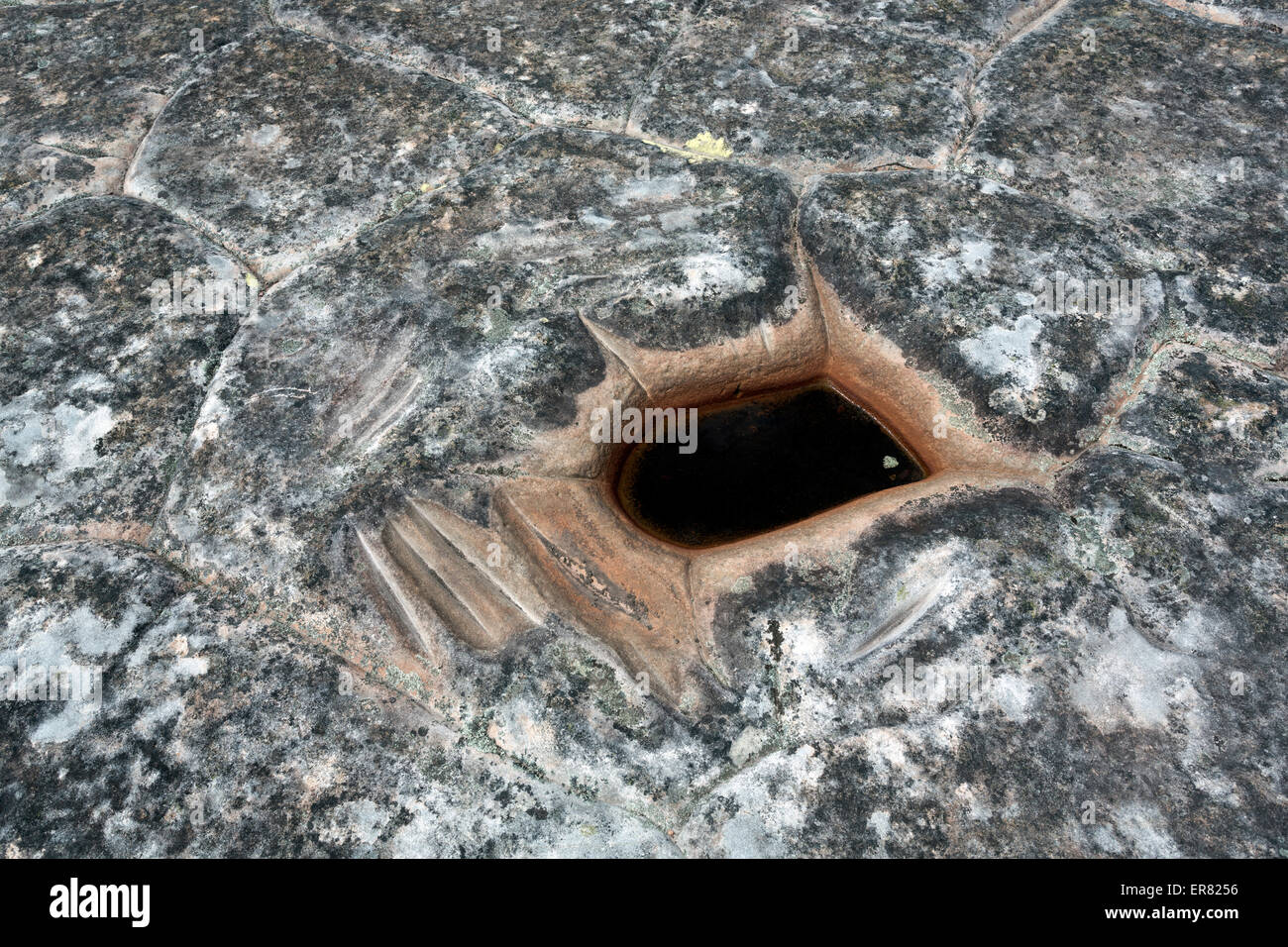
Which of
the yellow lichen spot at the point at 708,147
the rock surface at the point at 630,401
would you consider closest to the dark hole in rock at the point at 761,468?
the rock surface at the point at 630,401

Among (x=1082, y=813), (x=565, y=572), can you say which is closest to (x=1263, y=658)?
(x=1082, y=813)

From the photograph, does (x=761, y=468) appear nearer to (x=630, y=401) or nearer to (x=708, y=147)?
(x=630, y=401)

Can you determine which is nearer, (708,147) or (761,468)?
(761,468)

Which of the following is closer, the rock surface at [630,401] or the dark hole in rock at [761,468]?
the rock surface at [630,401]

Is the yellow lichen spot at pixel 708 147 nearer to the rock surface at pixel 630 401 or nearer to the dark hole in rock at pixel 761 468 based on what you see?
the rock surface at pixel 630 401

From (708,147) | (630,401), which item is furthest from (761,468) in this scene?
(708,147)

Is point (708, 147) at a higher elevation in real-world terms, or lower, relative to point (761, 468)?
higher
